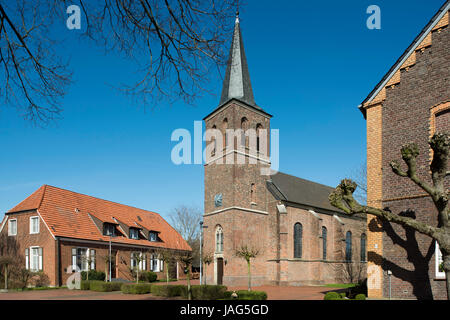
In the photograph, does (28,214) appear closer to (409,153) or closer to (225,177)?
(225,177)

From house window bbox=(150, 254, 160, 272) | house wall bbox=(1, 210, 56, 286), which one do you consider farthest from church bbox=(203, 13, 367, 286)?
house wall bbox=(1, 210, 56, 286)

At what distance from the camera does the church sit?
3359cm

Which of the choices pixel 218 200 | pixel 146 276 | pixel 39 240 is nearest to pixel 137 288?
pixel 218 200

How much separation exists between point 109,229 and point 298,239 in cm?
Answer: 1950

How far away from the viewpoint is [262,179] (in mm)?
37156

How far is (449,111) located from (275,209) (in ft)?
76.5

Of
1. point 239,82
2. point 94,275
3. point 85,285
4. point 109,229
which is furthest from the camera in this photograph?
point 109,229

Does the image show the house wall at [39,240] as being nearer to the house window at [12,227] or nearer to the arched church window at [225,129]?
the house window at [12,227]

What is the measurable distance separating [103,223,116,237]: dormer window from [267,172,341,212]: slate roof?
17085 mm

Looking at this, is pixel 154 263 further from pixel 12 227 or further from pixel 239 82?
pixel 239 82

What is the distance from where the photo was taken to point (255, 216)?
115 feet

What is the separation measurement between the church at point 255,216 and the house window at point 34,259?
14806mm

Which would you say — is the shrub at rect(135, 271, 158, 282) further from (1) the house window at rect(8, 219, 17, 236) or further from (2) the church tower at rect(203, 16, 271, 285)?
(1) the house window at rect(8, 219, 17, 236)
